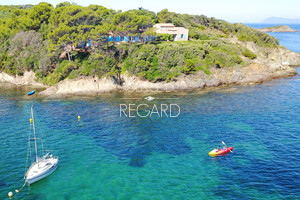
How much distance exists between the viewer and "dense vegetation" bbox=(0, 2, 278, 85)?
85875 mm

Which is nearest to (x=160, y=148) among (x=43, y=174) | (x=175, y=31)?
(x=43, y=174)

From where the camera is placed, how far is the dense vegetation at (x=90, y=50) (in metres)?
85.9

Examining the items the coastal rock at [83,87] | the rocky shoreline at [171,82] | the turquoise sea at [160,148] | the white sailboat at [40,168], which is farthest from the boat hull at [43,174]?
the coastal rock at [83,87]

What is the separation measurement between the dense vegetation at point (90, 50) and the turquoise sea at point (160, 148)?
15934 millimetres

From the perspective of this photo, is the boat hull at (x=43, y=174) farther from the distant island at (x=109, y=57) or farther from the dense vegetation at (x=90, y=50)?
the dense vegetation at (x=90, y=50)

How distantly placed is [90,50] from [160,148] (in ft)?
196

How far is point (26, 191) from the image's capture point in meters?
36.1

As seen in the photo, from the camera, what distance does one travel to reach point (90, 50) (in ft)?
305

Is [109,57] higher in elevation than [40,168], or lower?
higher

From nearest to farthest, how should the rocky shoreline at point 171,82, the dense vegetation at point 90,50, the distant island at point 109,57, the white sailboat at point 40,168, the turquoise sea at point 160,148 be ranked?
the turquoise sea at point 160,148 < the white sailboat at point 40,168 < the rocky shoreline at point 171,82 < the distant island at point 109,57 < the dense vegetation at point 90,50

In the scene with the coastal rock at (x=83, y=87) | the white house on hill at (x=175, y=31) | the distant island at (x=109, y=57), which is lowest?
the coastal rock at (x=83, y=87)

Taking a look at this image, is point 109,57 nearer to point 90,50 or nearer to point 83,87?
point 90,50

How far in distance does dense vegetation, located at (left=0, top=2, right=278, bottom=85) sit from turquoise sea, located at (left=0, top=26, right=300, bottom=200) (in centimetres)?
1593

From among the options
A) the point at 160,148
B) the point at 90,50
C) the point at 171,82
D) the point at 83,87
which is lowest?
the point at 160,148
